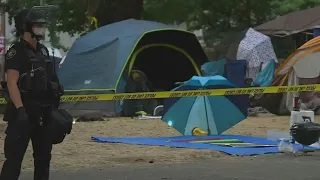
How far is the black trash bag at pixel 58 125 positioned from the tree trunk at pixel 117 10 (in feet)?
52.4

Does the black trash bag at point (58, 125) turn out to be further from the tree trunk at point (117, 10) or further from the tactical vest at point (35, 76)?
the tree trunk at point (117, 10)

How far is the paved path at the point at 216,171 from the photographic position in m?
8.37

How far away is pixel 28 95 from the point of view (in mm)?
6469

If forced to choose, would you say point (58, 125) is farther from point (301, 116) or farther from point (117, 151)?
point (301, 116)

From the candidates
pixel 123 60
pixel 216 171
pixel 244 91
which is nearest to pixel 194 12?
pixel 123 60

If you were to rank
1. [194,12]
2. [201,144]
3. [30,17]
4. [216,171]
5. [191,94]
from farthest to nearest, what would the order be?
[194,12], [191,94], [201,144], [216,171], [30,17]

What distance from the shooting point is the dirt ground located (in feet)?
31.9

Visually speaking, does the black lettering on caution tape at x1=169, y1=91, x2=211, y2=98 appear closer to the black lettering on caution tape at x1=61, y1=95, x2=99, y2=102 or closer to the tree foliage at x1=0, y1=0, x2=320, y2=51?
the black lettering on caution tape at x1=61, y1=95, x2=99, y2=102

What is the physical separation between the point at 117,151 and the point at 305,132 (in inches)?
108

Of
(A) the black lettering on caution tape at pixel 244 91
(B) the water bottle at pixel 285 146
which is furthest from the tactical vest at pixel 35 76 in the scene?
(A) the black lettering on caution tape at pixel 244 91

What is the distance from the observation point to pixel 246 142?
1180cm

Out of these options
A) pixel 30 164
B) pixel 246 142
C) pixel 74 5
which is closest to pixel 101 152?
pixel 30 164

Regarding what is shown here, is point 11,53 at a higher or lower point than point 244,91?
higher

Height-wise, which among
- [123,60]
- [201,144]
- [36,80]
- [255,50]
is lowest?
[255,50]
